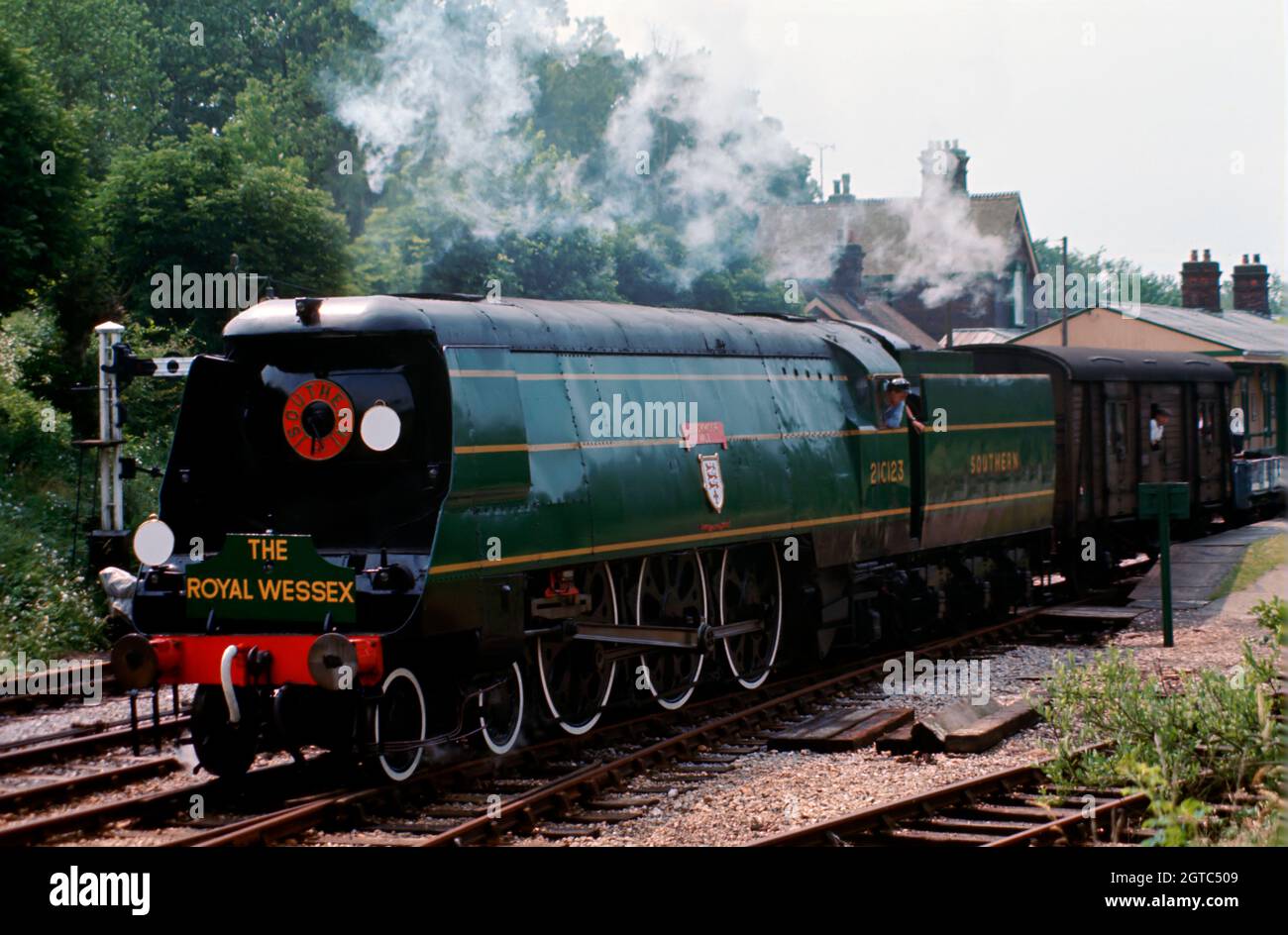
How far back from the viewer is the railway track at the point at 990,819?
777 cm

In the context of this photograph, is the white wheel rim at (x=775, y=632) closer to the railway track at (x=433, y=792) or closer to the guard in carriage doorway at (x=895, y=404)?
the railway track at (x=433, y=792)

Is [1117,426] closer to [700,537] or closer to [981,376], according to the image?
[981,376]

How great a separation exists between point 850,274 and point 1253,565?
115 feet

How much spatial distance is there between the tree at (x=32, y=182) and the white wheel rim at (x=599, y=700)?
41.1 feet

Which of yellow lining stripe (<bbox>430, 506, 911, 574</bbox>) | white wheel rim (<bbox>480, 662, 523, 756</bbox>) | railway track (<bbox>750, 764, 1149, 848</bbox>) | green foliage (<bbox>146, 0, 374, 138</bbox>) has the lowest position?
railway track (<bbox>750, 764, 1149, 848</bbox>)

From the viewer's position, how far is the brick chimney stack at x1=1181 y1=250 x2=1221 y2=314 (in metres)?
44.9

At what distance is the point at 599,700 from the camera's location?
1086 centimetres

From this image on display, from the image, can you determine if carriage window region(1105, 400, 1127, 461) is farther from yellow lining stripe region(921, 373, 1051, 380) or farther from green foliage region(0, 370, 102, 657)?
green foliage region(0, 370, 102, 657)

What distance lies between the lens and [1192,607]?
667 inches

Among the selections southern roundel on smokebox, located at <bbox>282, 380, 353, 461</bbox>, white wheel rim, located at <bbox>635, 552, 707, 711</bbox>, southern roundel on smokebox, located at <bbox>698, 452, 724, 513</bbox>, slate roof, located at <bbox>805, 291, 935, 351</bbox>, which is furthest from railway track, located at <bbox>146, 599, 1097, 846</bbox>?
slate roof, located at <bbox>805, 291, 935, 351</bbox>

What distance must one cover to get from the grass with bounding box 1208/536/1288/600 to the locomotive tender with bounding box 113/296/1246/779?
6.70 metres

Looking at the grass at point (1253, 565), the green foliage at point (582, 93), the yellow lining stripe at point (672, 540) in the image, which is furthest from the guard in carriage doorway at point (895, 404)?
the green foliage at point (582, 93)

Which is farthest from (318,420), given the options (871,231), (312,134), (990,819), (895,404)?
(871,231)
